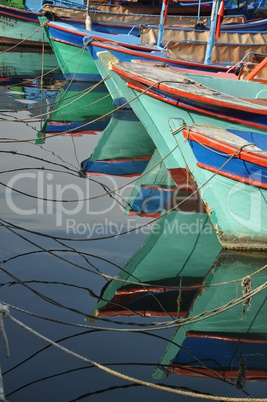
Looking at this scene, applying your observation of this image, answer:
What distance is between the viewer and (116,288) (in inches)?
243

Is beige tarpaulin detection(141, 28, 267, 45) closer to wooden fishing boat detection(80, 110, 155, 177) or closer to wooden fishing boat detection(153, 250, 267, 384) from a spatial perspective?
wooden fishing boat detection(80, 110, 155, 177)

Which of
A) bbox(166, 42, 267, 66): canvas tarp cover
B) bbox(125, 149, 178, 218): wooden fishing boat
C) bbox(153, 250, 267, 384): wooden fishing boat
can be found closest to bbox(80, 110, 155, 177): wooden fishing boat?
bbox(125, 149, 178, 218): wooden fishing boat

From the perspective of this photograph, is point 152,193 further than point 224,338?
Yes

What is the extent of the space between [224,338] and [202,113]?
3.68 metres

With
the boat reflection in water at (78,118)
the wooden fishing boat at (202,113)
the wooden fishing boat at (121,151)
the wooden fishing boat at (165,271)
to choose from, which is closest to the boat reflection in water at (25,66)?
the boat reflection in water at (78,118)

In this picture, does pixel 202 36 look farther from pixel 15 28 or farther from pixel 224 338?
pixel 224 338

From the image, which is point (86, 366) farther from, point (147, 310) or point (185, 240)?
point (185, 240)

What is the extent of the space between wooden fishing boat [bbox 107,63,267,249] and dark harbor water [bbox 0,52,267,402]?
29 cm

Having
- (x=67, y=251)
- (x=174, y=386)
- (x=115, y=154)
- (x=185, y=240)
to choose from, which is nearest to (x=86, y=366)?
(x=174, y=386)

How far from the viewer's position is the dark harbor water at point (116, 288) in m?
4.60

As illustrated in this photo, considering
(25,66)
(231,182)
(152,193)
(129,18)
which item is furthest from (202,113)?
(129,18)

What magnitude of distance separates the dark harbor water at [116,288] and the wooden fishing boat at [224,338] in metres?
0.01

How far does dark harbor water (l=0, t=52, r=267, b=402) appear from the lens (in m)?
4.60

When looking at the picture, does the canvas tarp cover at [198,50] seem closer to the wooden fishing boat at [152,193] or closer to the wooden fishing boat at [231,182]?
the wooden fishing boat at [152,193]
